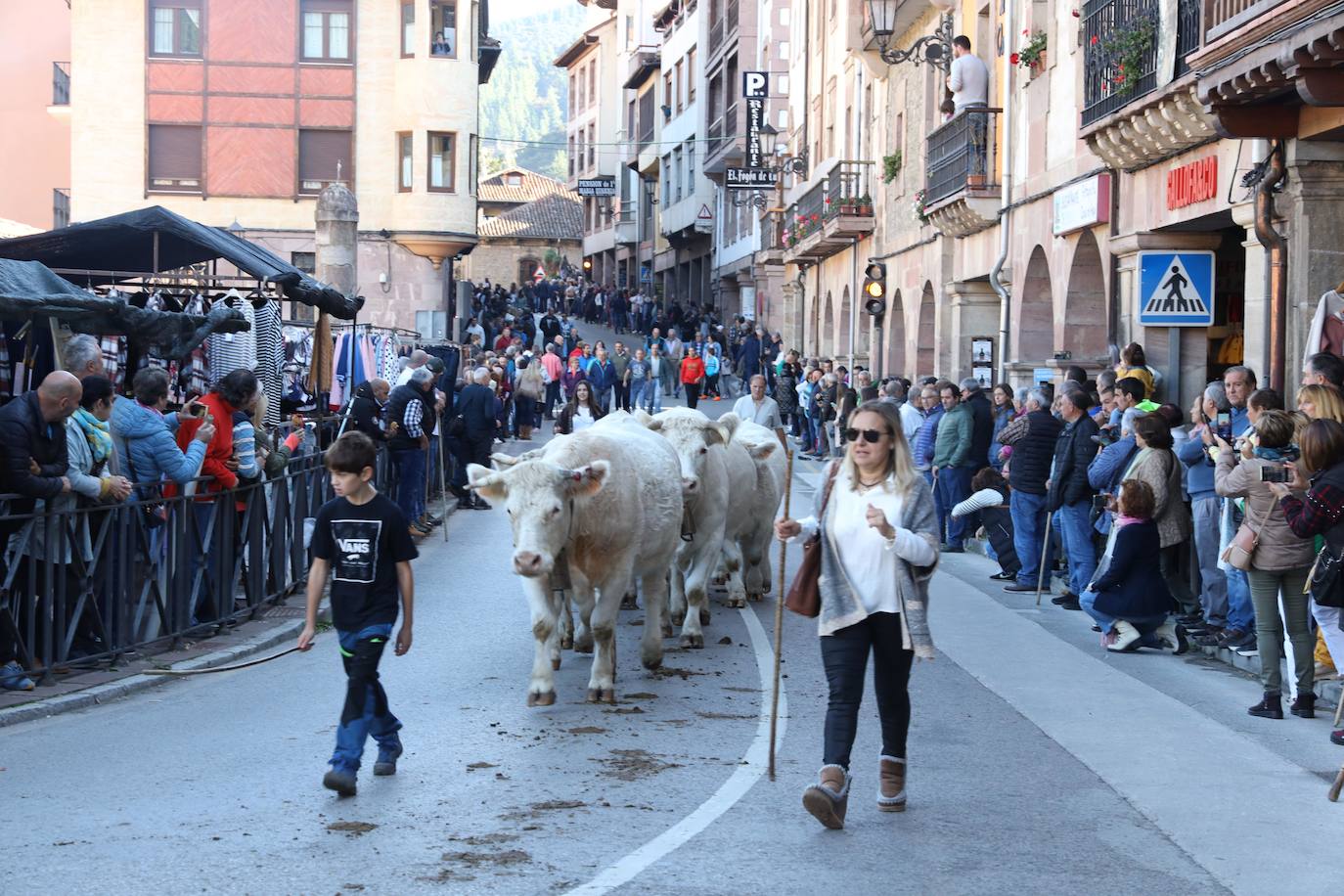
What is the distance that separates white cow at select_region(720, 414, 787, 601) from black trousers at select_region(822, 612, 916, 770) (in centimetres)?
620

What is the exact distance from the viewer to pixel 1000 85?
24500 millimetres

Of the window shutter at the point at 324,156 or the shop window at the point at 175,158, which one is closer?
the shop window at the point at 175,158

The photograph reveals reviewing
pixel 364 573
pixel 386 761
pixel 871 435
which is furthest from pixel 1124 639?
pixel 364 573

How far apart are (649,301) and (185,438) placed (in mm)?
53588

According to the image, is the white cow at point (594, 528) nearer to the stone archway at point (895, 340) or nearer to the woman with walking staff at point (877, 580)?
the woman with walking staff at point (877, 580)

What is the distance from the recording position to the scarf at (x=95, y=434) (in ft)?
34.1

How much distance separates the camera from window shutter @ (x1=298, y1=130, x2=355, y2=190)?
42781 mm

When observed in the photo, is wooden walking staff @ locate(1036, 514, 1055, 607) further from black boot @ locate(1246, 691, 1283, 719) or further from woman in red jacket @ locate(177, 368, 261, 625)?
woman in red jacket @ locate(177, 368, 261, 625)

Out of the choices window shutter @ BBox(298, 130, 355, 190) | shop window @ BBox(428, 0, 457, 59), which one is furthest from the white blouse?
shop window @ BBox(428, 0, 457, 59)

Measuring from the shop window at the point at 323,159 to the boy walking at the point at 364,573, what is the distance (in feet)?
119

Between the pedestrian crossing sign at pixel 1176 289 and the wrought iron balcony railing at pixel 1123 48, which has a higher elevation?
the wrought iron balcony railing at pixel 1123 48

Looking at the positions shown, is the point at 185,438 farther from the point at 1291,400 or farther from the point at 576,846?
the point at 1291,400

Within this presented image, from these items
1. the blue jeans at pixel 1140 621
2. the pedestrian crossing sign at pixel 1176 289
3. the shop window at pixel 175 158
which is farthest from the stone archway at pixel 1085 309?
the shop window at pixel 175 158

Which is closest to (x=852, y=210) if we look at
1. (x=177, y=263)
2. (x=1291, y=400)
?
(x=177, y=263)
